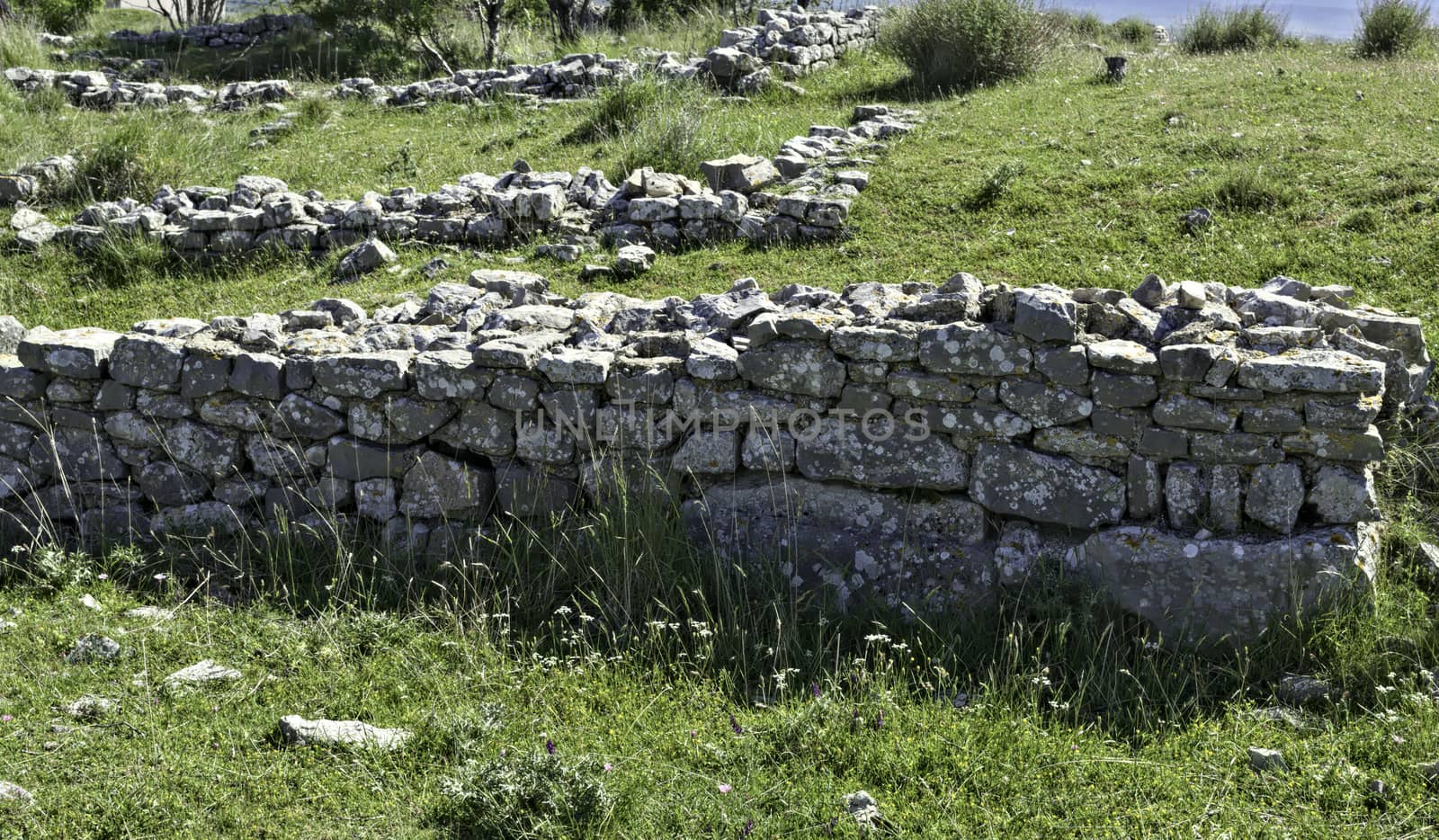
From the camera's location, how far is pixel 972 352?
15.8 feet

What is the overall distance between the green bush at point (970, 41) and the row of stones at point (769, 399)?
8702 millimetres

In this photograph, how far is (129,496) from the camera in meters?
5.89

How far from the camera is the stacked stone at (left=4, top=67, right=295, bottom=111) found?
15578 millimetres

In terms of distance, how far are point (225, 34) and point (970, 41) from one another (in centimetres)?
1762

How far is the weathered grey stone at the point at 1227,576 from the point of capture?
14.8 feet

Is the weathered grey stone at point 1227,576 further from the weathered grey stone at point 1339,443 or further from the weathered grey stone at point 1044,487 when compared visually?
the weathered grey stone at point 1339,443

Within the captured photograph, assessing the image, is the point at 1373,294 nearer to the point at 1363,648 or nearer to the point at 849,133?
the point at 1363,648

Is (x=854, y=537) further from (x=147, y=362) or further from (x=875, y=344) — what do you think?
(x=147, y=362)

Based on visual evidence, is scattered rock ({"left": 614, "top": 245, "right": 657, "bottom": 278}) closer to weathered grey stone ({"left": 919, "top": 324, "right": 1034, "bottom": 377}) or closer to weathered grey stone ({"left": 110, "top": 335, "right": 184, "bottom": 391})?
weathered grey stone ({"left": 110, "top": 335, "right": 184, "bottom": 391})

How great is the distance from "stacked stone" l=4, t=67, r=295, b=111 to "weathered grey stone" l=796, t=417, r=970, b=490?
1346 centimetres

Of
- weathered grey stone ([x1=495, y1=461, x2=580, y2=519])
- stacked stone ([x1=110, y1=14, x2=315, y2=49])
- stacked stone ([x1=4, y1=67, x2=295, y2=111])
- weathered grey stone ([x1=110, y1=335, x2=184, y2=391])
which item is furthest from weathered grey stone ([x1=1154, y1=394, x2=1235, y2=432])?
stacked stone ([x1=110, y1=14, x2=315, y2=49])

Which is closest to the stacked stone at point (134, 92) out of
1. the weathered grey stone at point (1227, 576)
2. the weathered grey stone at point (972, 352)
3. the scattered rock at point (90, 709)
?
the scattered rock at point (90, 709)

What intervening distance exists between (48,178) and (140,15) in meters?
22.0

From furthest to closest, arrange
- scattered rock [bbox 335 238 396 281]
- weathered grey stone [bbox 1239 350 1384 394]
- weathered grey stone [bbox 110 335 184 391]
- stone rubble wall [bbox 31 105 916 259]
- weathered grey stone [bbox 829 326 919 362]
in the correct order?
stone rubble wall [bbox 31 105 916 259]
scattered rock [bbox 335 238 396 281]
weathered grey stone [bbox 110 335 184 391]
weathered grey stone [bbox 829 326 919 362]
weathered grey stone [bbox 1239 350 1384 394]
